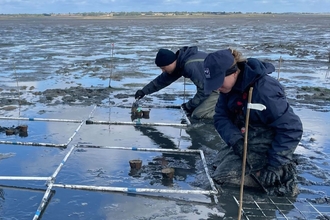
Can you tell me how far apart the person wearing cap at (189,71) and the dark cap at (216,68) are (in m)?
2.10

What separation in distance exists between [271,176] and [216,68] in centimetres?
137

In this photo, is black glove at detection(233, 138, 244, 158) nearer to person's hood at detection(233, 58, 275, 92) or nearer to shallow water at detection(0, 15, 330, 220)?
shallow water at detection(0, 15, 330, 220)

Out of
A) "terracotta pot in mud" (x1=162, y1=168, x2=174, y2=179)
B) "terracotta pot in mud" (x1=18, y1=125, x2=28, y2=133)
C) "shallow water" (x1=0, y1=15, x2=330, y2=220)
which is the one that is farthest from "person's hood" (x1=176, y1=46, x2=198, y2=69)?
"terracotta pot in mud" (x1=18, y1=125, x2=28, y2=133)

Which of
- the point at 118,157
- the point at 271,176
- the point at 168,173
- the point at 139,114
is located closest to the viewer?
the point at 271,176

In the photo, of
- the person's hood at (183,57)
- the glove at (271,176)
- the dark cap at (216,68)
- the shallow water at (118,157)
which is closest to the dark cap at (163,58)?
the person's hood at (183,57)

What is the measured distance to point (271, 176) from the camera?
13.9 ft

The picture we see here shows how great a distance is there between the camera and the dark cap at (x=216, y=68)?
372cm

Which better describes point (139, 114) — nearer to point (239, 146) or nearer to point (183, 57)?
point (183, 57)

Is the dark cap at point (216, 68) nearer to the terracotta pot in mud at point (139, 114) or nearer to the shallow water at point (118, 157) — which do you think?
the shallow water at point (118, 157)

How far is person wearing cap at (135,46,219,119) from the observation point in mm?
6453

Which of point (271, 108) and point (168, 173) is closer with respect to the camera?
point (271, 108)

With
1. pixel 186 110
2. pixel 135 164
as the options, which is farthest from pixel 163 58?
pixel 135 164

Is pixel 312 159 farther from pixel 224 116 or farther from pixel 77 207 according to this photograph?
pixel 77 207

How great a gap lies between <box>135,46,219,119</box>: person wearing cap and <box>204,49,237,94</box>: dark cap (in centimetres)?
210
